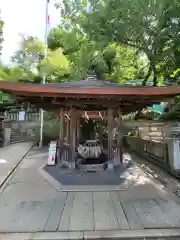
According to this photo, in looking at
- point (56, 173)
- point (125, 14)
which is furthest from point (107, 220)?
point (125, 14)

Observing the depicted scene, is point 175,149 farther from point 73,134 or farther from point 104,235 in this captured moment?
point 104,235

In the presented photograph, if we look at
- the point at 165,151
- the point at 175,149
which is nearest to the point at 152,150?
the point at 165,151

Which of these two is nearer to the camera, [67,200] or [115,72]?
[67,200]

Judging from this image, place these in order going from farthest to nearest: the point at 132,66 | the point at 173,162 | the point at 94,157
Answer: the point at 132,66
the point at 94,157
the point at 173,162

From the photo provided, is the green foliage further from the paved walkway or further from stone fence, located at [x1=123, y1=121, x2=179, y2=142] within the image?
the paved walkway

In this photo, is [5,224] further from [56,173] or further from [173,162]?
[173,162]

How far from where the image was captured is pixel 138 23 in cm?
841

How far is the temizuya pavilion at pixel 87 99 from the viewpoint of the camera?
557 cm

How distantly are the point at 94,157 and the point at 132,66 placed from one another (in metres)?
9.63

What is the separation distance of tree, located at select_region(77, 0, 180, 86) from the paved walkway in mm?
6234

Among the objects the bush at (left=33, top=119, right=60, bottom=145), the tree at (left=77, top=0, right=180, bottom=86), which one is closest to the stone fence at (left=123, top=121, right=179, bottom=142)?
the tree at (left=77, top=0, right=180, bottom=86)

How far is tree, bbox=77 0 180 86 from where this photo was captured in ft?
25.4

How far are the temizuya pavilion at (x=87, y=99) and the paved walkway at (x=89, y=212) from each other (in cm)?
194

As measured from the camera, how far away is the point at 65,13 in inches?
477
